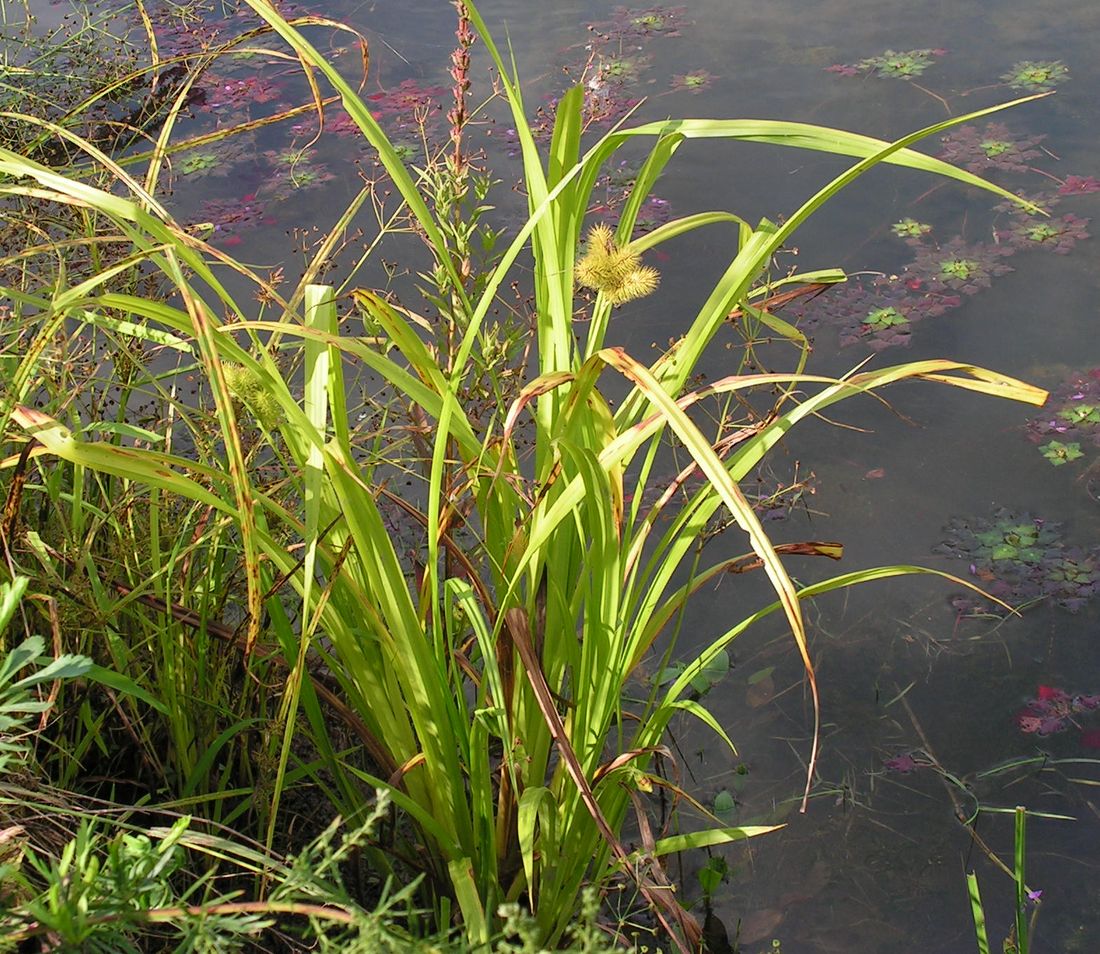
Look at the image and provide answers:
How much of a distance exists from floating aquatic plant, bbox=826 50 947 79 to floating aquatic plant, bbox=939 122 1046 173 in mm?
354

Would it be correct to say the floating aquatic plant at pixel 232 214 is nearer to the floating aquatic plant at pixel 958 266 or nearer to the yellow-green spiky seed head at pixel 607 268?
the floating aquatic plant at pixel 958 266

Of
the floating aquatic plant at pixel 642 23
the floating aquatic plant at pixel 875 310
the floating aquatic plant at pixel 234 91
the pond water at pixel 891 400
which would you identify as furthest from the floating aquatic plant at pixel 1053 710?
the floating aquatic plant at pixel 234 91

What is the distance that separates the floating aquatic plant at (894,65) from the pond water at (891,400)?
0.7 inches

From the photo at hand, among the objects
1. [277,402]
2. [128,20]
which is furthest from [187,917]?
[128,20]

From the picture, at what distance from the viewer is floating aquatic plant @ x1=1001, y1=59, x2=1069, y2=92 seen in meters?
3.76

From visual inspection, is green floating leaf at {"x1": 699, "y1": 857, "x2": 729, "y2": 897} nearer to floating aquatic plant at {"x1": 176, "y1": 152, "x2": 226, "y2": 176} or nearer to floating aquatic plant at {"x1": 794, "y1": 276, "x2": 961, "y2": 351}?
floating aquatic plant at {"x1": 794, "y1": 276, "x2": 961, "y2": 351}

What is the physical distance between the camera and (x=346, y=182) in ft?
12.2

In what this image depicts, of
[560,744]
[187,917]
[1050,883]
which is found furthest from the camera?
[1050,883]

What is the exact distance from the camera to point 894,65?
398 centimetres

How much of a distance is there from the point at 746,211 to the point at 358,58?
5.92 ft

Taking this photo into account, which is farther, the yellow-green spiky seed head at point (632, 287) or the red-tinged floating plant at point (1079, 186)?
the red-tinged floating plant at point (1079, 186)

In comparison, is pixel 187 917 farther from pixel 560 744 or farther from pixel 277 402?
pixel 277 402

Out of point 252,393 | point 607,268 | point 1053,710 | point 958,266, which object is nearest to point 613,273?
point 607,268

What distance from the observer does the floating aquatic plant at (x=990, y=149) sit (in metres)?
3.50
